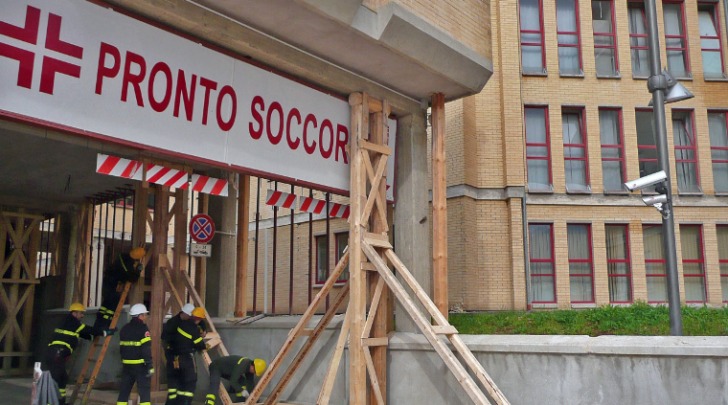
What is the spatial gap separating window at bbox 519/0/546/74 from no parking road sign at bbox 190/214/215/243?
13545 millimetres

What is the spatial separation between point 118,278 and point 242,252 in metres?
2.50

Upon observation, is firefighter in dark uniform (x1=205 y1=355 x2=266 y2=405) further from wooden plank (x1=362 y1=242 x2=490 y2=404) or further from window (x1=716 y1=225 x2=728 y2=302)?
window (x1=716 y1=225 x2=728 y2=302)

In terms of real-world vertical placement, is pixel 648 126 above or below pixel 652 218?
above

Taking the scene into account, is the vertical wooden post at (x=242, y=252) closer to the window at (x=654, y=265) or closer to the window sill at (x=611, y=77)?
the window sill at (x=611, y=77)

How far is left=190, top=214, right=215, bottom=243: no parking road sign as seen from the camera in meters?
13.4

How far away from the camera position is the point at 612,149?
23062 mm

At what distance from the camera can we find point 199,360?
43.7 ft

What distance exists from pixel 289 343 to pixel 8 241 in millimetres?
12443

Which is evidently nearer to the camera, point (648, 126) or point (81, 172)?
point (81, 172)

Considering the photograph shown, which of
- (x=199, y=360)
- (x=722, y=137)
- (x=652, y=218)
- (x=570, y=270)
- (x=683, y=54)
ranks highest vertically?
(x=683, y=54)

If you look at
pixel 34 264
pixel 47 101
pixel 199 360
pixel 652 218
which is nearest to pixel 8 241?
pixel 34 264

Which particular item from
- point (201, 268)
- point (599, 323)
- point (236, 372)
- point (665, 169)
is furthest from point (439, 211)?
point (201, 268)

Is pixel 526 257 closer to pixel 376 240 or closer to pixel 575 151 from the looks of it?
pixel 575 151

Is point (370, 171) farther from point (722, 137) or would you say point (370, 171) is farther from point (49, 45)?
point (722, 137)
